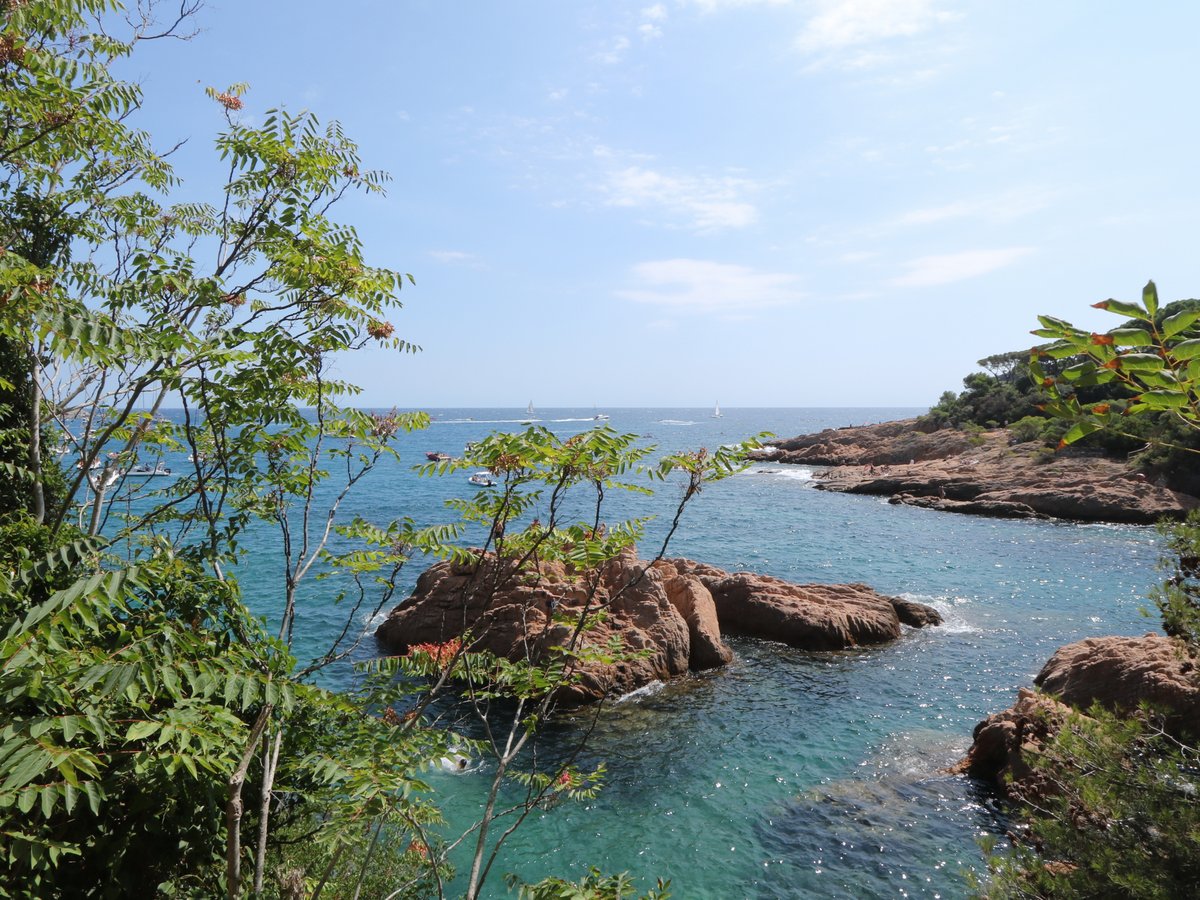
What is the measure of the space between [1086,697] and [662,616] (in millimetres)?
9589

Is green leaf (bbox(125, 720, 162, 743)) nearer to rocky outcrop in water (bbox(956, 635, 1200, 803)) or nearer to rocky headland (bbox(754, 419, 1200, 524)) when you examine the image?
rocky outcrop in water (bbox(956, 635, 1200, 803))

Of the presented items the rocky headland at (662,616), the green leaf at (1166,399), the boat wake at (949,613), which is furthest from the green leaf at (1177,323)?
the boat wake at (949,613)

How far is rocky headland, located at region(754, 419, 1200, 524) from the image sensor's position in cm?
4056

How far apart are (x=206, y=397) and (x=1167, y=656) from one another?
52.9 ft

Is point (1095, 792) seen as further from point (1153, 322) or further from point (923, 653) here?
point (923, 653)

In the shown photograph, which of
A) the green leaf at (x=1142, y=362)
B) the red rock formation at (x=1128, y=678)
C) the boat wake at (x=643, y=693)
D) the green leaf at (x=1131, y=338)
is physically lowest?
the boat wake at (x=643, y=693)

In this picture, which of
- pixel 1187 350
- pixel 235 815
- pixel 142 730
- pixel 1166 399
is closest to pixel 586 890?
pixel 235 815

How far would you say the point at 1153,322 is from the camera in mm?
1684

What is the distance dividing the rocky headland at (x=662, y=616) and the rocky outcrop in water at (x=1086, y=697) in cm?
706

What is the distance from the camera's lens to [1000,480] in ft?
157

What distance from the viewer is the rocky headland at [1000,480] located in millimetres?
40562

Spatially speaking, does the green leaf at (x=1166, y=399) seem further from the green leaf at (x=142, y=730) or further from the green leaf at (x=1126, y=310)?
the green leaf at (x=142, y=730)

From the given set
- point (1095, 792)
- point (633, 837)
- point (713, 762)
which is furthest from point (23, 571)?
point (713, 762)

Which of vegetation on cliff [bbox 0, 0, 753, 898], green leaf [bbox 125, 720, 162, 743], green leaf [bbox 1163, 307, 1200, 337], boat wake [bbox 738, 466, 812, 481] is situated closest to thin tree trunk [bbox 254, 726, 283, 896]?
vegetation on cliff [bbox 0, 0, 753, 898]
